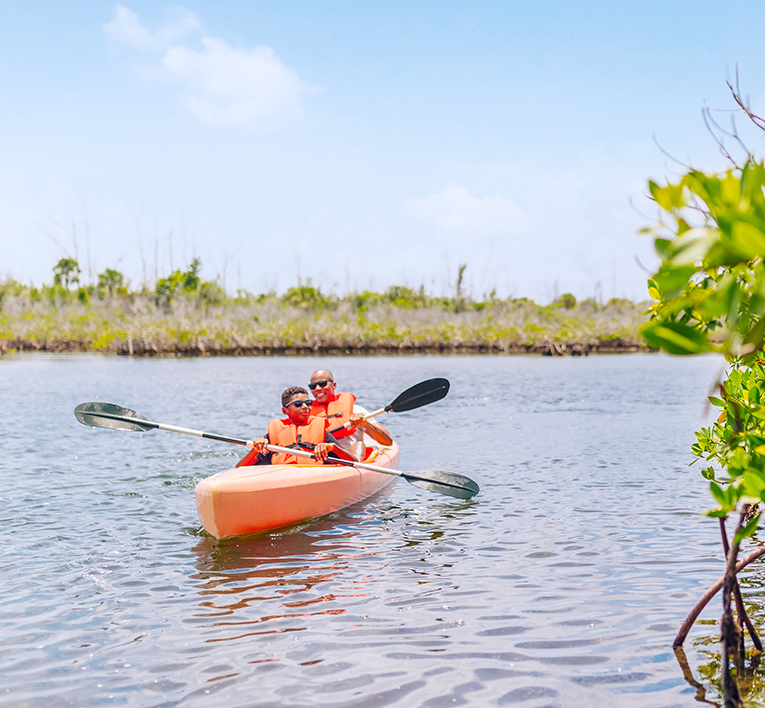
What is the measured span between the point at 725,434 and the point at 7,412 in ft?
47.2

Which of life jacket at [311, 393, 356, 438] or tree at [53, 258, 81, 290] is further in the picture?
tree at [53, 258, 81, 290]

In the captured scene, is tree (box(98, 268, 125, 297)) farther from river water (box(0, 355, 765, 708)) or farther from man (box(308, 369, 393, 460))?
man (box(308, 369, 393, 460))

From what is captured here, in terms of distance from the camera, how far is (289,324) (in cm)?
3712

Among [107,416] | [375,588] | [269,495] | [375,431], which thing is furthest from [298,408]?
[375,588]

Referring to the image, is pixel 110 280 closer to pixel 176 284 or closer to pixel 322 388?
pixel 176 284

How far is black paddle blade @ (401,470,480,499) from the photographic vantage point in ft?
21.5

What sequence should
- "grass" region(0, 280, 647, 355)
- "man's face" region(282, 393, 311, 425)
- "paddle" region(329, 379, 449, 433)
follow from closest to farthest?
"man's face" region(282, 393, 311, 425), "paddle" region(329, 379, 449, 433), "grass" region(0, 280, 647, 355)

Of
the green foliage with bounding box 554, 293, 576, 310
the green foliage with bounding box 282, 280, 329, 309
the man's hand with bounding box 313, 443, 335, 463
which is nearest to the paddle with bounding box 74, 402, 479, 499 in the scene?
the man's hand with bounding box 313, 443, 335, 463

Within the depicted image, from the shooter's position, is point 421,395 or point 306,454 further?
point 421,395

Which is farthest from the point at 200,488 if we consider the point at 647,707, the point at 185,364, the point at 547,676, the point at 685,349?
the point at 185,364

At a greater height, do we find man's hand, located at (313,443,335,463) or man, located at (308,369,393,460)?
man, located at (308,369,393,460)

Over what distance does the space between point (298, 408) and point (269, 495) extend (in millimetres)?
1236

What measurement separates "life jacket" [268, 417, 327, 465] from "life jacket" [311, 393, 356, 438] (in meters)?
0.40

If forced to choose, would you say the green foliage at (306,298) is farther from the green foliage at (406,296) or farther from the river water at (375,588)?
the river water at (375,588)
